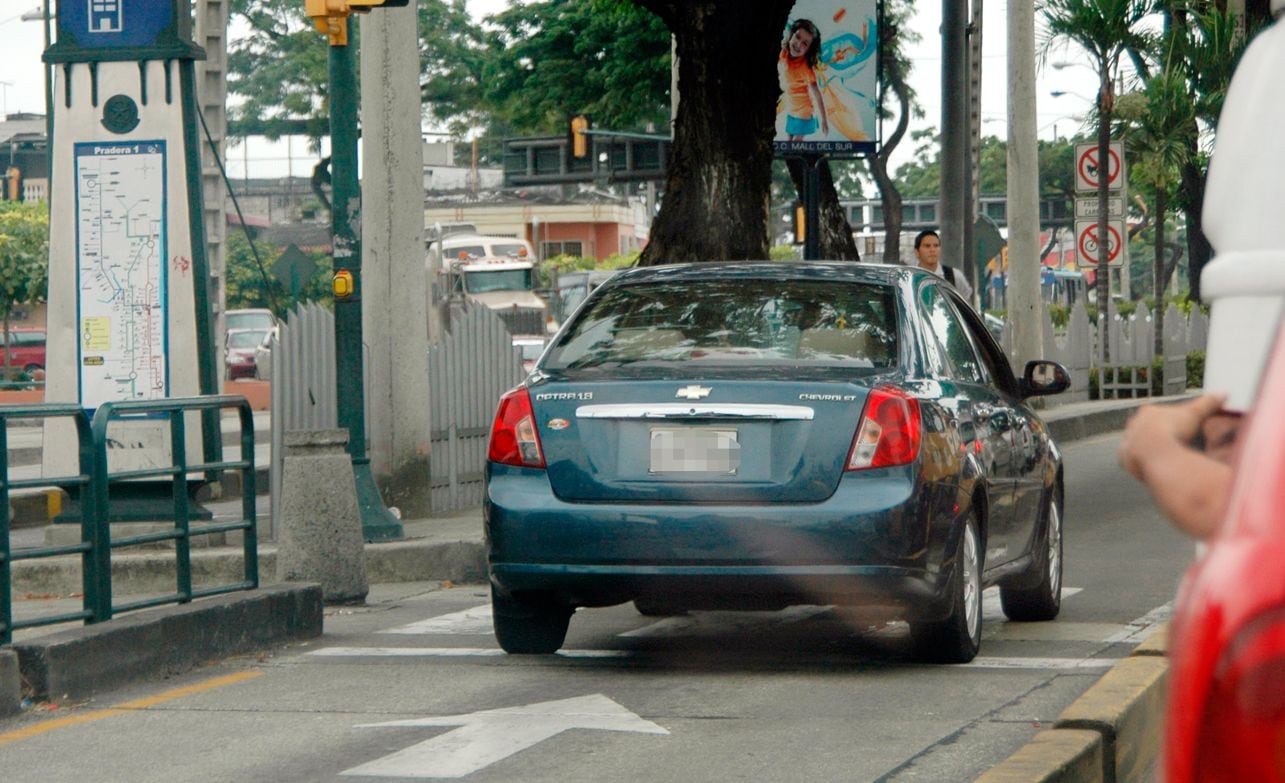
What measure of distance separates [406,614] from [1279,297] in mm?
7682

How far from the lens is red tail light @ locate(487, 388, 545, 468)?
7.41 meters

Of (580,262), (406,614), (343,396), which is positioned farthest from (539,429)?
(580,262)

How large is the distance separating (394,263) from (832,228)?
10.4 m

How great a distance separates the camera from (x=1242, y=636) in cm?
159

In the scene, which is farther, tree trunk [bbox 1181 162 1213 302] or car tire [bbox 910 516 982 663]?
tree trunk [bbox 1181 162 1213 302]

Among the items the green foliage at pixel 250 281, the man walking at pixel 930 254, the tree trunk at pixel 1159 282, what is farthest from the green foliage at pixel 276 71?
the man walking at pixel 930 254

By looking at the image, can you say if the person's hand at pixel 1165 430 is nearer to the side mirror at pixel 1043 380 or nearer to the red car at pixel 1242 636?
the red car at pixel 1242 636

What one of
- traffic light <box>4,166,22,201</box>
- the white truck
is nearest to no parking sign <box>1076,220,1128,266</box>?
the white truck

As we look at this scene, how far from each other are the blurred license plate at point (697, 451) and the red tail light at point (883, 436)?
411 millimetres

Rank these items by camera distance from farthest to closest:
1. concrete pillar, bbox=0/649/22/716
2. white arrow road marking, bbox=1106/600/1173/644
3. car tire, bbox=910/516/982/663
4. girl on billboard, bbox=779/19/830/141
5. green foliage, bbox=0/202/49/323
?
green foliage, bbox=0/202/49/323 → girl on billboard, bbox=779/19/830/141 → white arrow road marking, bbox=1106/600/1173/644 → car tire, bbox=910/516/982/663 → concrete pillar, bbox=0/649/22/716

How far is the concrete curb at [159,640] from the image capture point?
720cm

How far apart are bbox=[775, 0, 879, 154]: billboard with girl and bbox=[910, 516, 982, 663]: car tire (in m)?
10.6

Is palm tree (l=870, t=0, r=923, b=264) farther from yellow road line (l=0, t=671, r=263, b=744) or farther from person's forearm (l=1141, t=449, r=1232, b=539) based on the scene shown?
person's forearm (l=1141, t=449, r=1232, b=539)

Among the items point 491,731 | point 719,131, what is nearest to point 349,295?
point 719,131
